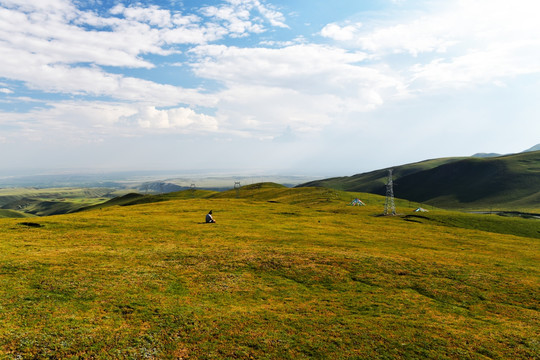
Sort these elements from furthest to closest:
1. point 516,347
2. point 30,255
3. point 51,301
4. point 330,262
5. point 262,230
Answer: point 262,230 < point 330,262 < point 30,255 < point 51,301 < point 516,347

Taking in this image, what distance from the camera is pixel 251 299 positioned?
68.8ft

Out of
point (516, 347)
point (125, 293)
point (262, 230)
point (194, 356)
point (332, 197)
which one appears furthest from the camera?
point (332, 197)

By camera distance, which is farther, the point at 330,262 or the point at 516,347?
the point at 330,262

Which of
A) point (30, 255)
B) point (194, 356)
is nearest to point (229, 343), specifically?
point (194, 356)

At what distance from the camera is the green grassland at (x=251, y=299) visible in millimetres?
14781

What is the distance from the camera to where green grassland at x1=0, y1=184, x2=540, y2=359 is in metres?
14.8

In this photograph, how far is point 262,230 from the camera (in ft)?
157

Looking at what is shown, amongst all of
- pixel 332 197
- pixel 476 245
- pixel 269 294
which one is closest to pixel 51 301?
pixel 269 294

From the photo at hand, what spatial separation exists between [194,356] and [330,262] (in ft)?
63.2

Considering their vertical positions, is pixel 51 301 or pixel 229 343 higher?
pixel 51 301

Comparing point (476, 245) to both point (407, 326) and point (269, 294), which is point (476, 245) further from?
point (269, 294)

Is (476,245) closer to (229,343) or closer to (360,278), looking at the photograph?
(360,278)

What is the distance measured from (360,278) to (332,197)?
4336 inches

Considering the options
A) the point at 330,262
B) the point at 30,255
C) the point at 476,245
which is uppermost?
the point at 30,255
